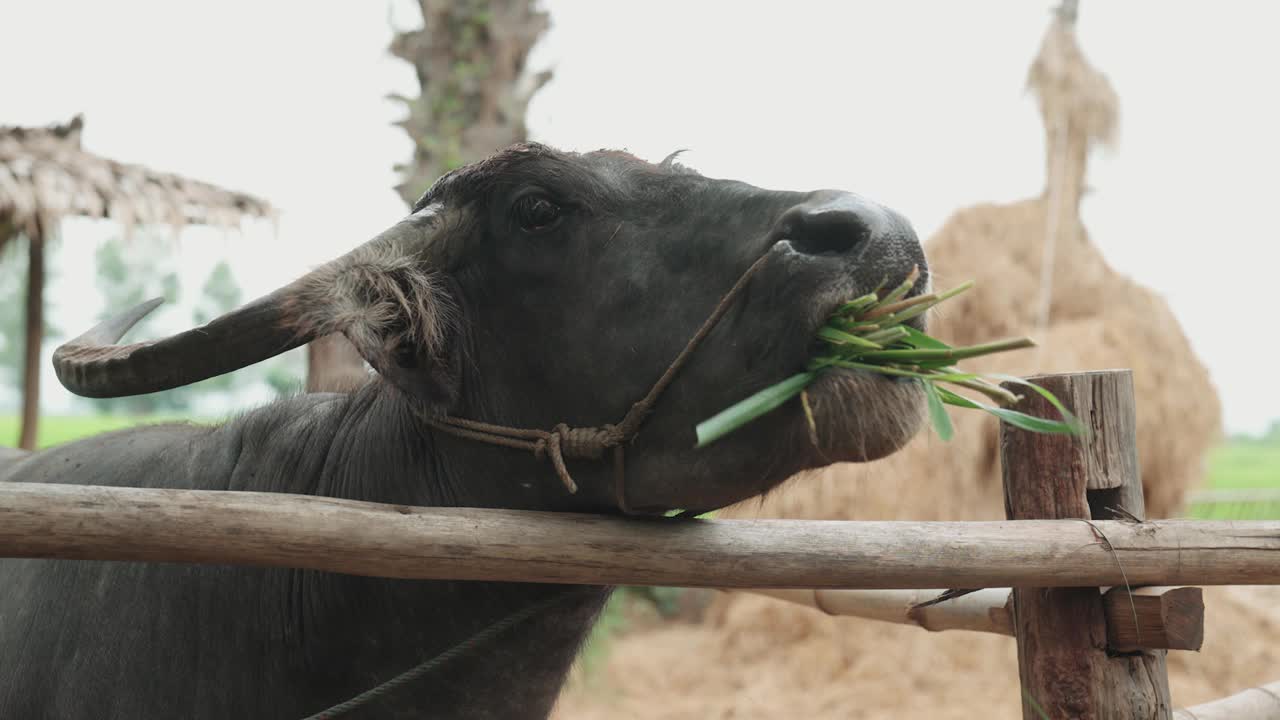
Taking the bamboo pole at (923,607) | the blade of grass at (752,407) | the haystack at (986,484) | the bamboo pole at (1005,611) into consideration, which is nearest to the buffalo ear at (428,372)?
the blade of grass at (752,407)

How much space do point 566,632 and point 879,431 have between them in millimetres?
913

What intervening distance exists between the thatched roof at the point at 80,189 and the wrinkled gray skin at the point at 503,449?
20.5 ft

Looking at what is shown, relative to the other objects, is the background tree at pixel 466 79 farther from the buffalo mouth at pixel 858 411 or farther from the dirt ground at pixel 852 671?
the buffalo mouth at pixel 858 411

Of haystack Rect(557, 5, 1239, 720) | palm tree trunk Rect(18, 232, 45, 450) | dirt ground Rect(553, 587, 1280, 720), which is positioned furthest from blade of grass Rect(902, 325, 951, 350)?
palm tree trunk Rect(18, 232, 45, 450)

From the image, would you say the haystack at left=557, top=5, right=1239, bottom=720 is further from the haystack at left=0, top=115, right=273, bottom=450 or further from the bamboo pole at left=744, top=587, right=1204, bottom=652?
the haystack at left=0, top=115, right=273, bottom=450

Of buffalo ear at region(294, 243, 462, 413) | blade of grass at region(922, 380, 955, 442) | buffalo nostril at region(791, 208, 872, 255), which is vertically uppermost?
buffalo nostril at region(791, 208, 872, 255)

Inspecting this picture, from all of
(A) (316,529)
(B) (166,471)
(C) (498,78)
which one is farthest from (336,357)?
(A) (316,529)

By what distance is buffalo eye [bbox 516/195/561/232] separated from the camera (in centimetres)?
212

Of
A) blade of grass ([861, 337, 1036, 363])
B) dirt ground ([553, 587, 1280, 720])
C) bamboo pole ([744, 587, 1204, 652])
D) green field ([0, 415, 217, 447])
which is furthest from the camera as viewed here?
dirt ground ([553, 587, 1280, 720])

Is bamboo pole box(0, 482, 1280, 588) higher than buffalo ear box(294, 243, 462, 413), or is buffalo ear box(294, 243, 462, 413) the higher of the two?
buffalo ear box(294, 243, 462, 413)

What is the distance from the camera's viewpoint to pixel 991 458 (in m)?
7.88

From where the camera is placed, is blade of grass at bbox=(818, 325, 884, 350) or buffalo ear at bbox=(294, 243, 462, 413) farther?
buffalo ear at bbox=(294, 243, 462, 413)

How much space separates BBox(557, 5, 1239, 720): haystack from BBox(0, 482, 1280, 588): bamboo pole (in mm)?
4849

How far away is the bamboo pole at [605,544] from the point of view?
5.39 feet
